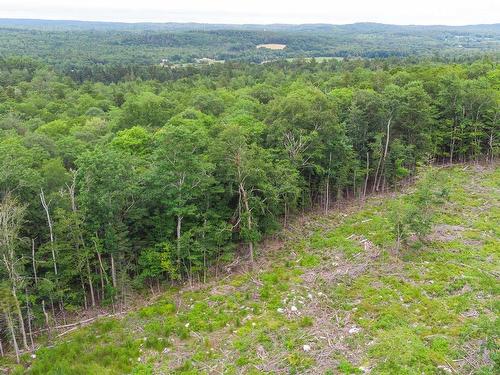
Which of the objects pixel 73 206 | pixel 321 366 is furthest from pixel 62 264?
pixel 321 366

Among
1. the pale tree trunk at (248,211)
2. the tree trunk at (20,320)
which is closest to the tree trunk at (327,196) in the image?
the pale tree trunk at (248,211)

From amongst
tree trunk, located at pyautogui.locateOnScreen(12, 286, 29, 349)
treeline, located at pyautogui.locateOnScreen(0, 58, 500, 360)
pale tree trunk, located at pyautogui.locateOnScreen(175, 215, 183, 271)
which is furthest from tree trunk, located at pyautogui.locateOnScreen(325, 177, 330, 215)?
tree trunk, located at pyautogui.locateOnScreen(12, 286, 29, 349)

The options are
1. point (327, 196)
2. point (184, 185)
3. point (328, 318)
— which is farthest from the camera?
point (327, 196)

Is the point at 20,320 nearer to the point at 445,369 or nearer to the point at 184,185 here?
the point at 184,185

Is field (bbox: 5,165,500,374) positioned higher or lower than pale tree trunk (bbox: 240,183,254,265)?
lower

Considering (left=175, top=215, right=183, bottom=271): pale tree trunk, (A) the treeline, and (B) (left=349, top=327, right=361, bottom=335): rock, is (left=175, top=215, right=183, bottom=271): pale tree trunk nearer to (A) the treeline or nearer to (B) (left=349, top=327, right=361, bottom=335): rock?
(A) the treeline

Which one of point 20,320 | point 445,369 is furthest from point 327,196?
point 20,320

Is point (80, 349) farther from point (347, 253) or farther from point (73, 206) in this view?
point (347, 253)
